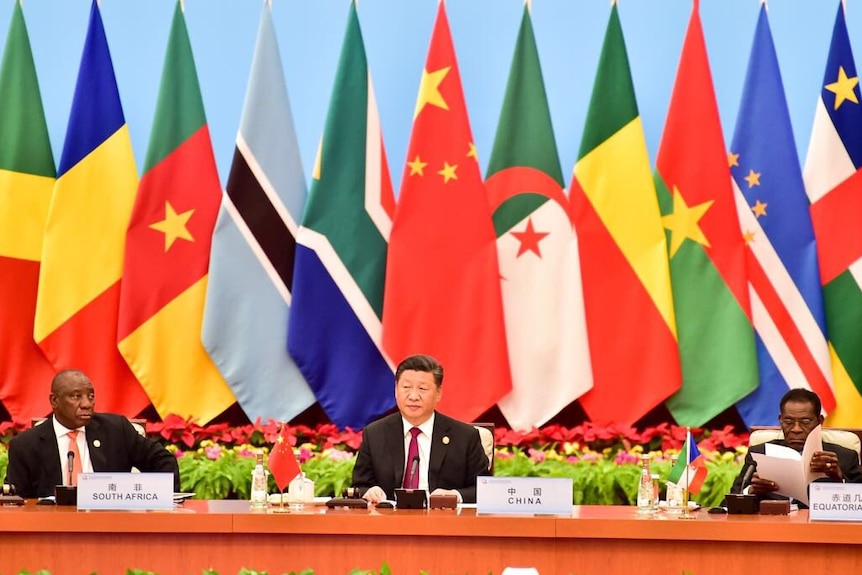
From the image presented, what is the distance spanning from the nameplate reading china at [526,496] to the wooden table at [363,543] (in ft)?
0.37

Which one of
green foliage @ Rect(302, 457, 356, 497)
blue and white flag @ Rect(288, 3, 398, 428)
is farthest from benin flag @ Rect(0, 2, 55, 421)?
green foliage @ Rect(302, 457, 356, 497)

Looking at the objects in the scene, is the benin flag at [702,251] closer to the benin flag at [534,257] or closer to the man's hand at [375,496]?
the benin flag at [534,257]

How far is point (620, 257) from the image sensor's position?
650 centimetres

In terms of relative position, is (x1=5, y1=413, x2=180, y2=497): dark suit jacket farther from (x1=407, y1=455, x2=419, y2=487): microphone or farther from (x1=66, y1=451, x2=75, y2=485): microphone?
(x1=407, y1=455, x2=419, y2=487): microphone

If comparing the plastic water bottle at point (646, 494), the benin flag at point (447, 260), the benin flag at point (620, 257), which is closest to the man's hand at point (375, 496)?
the plastic water bottle at point (646, 494)

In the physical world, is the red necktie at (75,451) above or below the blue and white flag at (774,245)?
below

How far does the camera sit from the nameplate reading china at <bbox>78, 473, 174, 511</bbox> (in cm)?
373

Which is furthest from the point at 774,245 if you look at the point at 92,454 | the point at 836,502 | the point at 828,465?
the point at 92,454

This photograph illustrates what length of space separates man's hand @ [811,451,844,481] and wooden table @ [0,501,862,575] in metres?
0.58

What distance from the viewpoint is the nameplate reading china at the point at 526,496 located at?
3717mm

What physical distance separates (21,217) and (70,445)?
2363 mm

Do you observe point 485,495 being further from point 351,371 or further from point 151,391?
point 151,391

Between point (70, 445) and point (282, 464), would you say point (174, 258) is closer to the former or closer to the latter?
point (70, 445)

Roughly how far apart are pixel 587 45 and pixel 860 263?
6.34 ft
